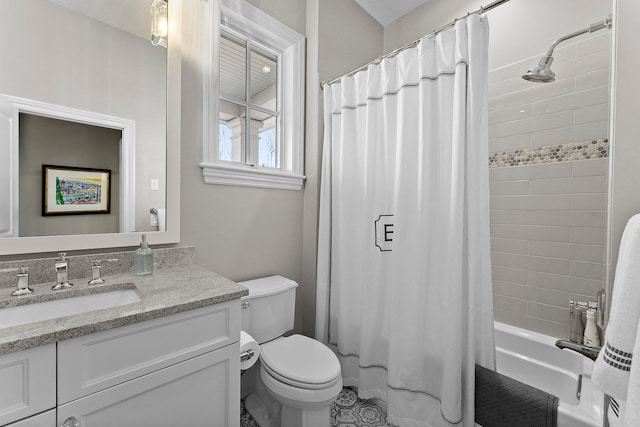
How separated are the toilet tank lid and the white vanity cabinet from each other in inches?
18.9

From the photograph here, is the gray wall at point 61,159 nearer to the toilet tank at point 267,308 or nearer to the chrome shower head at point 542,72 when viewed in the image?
the toilet tank at point 267,308

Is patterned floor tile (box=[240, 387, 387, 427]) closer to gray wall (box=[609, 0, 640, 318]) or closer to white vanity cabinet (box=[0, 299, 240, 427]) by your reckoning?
white vanity cabinet (box=[0, 299, 240, 427])

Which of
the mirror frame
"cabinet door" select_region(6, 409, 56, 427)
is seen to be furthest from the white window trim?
"cabinet door" select_region(6, 409, 56, 427)

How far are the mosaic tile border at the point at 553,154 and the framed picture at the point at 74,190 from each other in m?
2.24

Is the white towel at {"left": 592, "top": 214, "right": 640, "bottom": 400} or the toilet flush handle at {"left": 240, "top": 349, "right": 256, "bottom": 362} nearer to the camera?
the white towel at {"left": 592, "top": 214, "right": 640, "bottom": 400}

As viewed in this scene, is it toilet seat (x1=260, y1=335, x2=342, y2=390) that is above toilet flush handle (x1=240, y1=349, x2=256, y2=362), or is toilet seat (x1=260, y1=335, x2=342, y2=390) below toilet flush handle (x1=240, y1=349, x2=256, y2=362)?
below

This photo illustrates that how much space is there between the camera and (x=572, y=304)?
1.67 metres

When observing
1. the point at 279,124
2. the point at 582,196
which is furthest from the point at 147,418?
the point at 582,196

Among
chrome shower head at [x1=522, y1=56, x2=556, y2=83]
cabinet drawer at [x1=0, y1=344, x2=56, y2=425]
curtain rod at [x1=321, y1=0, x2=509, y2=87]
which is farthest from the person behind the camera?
chrome shower head at [x1=522, y1=56, x2=556, y2=83]

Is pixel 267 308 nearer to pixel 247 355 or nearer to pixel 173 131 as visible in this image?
pixel 247 355

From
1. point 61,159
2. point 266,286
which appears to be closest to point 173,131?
point 61,159

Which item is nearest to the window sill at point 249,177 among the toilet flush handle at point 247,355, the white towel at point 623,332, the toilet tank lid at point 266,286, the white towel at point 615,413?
the toilet tank lid at point 266,286

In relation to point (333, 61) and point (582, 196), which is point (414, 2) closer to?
point (333, 61)

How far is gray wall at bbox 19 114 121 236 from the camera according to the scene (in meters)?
1.09
